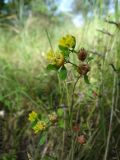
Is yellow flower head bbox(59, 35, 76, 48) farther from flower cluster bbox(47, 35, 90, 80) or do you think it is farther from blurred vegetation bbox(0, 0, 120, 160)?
blurred vegetation bbox(0, 0, 120, 160)

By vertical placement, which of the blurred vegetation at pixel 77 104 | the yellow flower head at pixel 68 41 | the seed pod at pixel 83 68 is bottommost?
the blurred vegetation at pixel 77 104

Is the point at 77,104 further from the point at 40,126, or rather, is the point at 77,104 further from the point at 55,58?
the point at 55,58

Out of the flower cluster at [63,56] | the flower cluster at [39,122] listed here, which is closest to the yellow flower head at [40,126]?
the flower cluster at [39,122]

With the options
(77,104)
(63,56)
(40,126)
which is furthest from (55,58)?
(77,104)

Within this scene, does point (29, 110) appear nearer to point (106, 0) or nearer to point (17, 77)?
point (17, 77)

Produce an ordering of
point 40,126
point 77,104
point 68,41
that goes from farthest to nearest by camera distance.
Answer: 1. point 77,104
2. point 40,126
3. point 68,41

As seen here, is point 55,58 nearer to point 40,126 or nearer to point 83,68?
point 83,68

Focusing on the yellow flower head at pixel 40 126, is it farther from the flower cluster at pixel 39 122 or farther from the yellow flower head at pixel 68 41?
the yellow flower head at pixel 68 41

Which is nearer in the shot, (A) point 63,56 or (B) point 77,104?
(A) point 63,56

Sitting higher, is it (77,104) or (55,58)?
(55,58)

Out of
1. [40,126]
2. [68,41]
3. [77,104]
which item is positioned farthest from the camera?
[77,104]

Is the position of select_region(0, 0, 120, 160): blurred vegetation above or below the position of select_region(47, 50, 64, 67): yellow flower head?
below

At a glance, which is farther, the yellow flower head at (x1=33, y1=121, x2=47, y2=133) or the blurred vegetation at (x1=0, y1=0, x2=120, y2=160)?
the blurred vegetation at (x1=0, y1=0, x2=120, y2=160)

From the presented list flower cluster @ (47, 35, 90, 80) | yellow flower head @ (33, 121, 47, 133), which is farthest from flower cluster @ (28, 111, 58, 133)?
flower cluster @ (47, 35, 90, 80)
